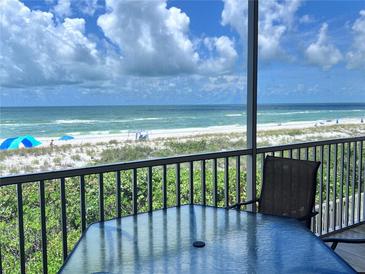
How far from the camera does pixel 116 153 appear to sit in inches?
789

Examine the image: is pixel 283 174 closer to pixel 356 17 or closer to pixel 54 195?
pixel 54 195

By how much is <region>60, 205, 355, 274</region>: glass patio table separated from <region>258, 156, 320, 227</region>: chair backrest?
0.53 m

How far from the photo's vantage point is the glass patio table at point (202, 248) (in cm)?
136

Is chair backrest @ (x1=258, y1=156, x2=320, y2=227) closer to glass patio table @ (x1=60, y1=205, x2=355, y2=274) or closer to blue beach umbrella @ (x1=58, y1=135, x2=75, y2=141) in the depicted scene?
glass patio table @ (x1=60, y1=205, x2=355, y2=274)

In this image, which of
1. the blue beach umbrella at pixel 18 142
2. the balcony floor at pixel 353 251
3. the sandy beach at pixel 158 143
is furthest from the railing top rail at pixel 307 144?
the blue beach umbrella at pixel 18 142

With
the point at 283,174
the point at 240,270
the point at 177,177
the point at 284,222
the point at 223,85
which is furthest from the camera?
the point at 223,85

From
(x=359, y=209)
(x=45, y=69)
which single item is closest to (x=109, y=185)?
(x=359, y=209)

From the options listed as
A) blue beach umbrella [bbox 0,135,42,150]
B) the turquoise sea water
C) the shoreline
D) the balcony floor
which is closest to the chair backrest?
the balcony floor

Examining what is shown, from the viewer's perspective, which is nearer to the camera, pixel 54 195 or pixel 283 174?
pixel 283 174

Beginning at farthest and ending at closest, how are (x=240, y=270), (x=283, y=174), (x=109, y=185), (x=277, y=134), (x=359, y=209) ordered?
(x=277, y=134) < (x=109, y=185) < (x=359, y=209) < (x=283, y=174) < (x=240, y=270)

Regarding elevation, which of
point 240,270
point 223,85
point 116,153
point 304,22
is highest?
point 304,22

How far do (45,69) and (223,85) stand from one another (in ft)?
36.3

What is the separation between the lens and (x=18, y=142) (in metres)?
18.0

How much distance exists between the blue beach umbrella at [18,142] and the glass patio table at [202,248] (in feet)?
57.7
